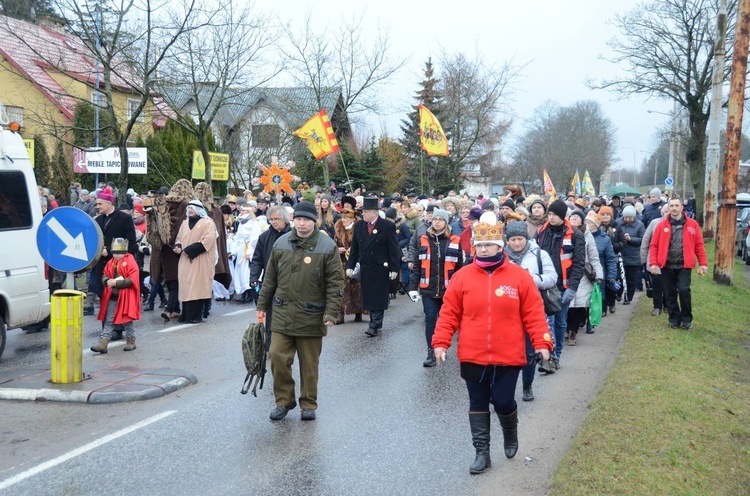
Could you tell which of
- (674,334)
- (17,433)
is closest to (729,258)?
(674,334)

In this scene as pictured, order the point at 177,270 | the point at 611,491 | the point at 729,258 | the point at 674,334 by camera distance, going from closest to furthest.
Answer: the point at 611,491 < the point at 674,334 < the point at 177,270 < the point at 729,258

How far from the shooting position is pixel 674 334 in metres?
11.4

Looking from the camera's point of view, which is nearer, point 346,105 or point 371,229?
point 371,229

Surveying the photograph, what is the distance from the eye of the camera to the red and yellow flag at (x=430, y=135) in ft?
71.7

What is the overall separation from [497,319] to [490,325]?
0.07m

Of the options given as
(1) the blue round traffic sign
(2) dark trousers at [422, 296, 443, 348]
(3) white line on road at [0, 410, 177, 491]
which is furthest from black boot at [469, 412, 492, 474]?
(1) the blue round traffic sign

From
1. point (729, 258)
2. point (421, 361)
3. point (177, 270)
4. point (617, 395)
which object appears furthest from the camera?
point (729, 258)

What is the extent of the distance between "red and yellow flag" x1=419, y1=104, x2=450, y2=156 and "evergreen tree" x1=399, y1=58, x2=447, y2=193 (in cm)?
2412

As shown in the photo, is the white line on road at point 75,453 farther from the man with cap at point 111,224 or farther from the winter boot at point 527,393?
the man with cap at point 111,224

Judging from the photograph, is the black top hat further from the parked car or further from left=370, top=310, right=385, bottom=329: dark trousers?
the parked car

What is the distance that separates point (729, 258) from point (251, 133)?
19781 millimetres

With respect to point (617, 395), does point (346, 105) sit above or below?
above

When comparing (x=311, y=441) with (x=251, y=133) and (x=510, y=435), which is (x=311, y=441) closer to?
(x=510, y=435)

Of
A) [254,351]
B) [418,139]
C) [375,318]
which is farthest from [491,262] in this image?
[418,139]
